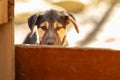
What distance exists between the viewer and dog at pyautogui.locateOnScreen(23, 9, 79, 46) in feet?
10.8

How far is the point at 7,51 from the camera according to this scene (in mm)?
1073

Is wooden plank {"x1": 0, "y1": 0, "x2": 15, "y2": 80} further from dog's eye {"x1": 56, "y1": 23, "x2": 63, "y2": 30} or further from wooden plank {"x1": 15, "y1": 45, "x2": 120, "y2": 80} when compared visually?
dog's eye {"x1": 56, "y1": 23, "x2": 63, "y2": 30}

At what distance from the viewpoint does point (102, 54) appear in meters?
1.10

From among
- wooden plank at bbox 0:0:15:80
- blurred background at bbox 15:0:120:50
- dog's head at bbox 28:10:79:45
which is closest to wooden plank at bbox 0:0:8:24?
wooden plank at bbox 0:0:15:80

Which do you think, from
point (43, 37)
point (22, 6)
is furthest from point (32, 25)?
point (22, 6)

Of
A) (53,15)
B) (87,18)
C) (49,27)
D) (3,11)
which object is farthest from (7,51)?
(87,18)

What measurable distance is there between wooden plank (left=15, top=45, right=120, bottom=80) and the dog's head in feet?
6.61

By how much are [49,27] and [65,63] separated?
2.31 m

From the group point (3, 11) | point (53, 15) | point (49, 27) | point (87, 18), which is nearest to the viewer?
point (3, 11)

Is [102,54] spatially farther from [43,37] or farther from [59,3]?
[59,3]

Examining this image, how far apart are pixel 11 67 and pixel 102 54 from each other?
32 cm

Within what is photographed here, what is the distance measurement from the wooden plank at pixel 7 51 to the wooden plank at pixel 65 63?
5 centimetres

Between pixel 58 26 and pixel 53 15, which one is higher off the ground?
pixel 53 15

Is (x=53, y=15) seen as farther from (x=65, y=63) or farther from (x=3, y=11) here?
(x=3, y=11)
